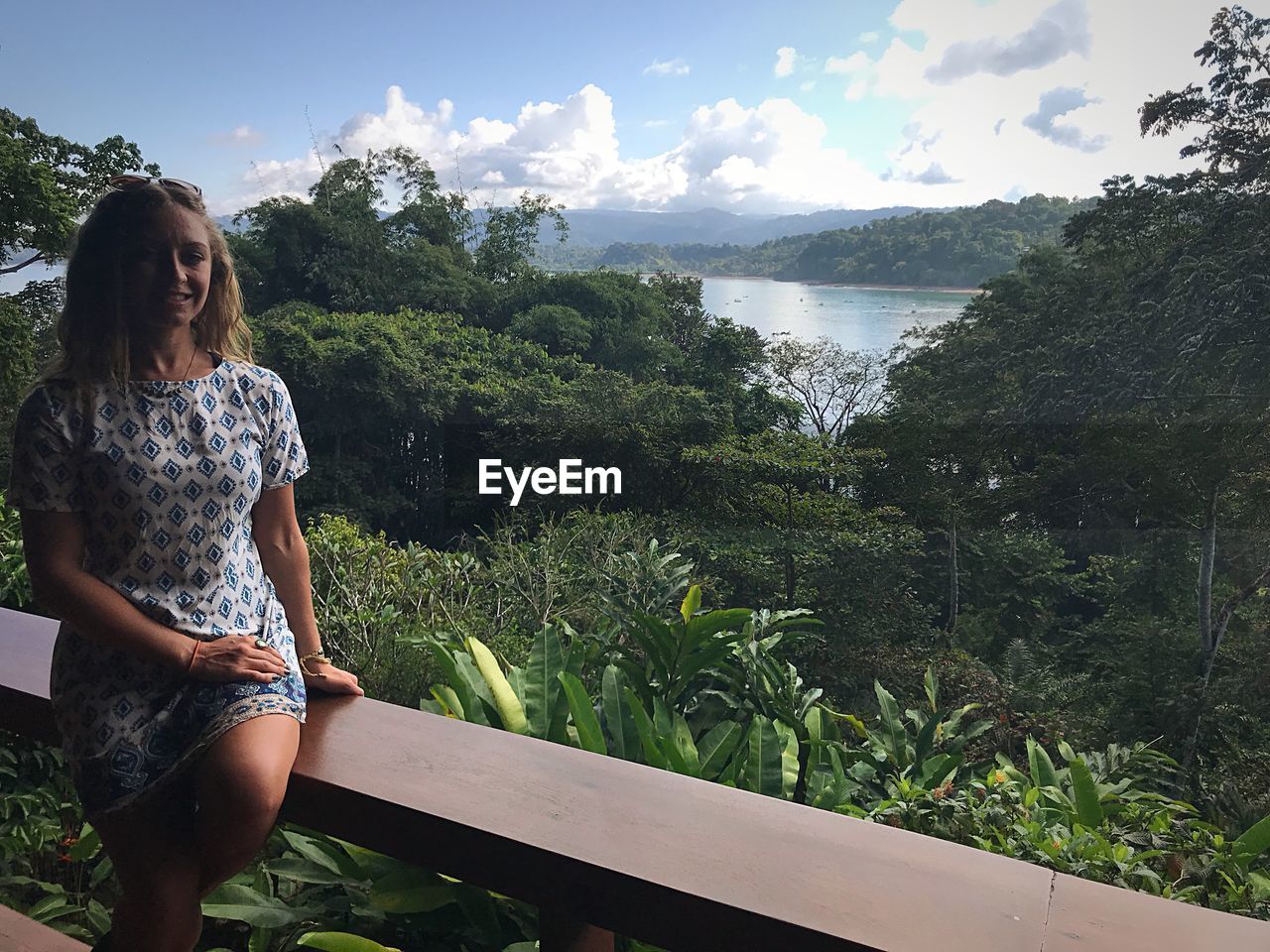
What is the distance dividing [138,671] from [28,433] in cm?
16

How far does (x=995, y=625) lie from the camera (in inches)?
107

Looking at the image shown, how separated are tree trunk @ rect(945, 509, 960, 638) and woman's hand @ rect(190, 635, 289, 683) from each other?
97.9 inches

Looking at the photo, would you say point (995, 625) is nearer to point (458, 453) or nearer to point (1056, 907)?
point (458, 453)

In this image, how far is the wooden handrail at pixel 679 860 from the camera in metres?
0.39

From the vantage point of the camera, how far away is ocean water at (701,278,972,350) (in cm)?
291

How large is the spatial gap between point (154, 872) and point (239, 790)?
98 millimetres

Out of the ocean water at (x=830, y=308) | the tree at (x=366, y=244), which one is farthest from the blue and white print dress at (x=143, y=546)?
the tree at (x=366, y=244)

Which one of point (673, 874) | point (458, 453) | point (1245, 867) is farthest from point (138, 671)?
point (458, 453)

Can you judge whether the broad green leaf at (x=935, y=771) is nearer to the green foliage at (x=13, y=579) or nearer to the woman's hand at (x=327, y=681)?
the woman's hand at (x=327, y=681)

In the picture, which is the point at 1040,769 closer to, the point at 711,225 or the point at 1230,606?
the point at 1230,606

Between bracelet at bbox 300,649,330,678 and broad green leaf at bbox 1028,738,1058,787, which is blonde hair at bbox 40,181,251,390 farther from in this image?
broad green leaf at bbox 1028,738,1058,787

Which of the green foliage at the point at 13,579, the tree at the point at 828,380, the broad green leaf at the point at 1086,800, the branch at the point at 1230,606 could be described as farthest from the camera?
the tree at the point at 828,380

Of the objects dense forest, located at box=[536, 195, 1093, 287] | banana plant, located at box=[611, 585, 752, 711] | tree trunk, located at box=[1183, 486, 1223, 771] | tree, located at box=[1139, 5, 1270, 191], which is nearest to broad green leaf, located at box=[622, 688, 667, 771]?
banana plant, located at box=[611, 585, 752, 711]

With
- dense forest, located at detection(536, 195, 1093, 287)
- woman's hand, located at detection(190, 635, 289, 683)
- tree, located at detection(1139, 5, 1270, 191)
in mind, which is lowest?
woman's hand, located at detection(190, 635, 289, 683)
